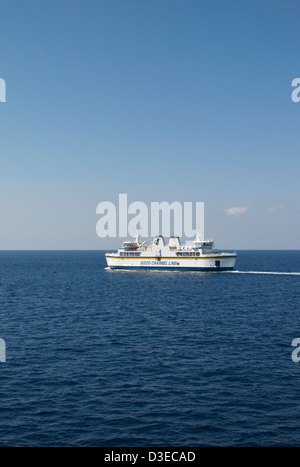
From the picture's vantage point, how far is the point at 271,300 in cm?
8169

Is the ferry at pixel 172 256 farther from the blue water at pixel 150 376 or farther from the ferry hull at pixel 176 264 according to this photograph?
the blue water at pixel 150 376

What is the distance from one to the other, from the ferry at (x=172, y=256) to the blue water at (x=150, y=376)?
2562 inches

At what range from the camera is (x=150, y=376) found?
35.6 m

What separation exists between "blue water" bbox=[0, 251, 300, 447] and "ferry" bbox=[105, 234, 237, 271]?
6508 cm

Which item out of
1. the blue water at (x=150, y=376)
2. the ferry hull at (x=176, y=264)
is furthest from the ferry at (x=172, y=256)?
the blue water at (x=150, y=376)

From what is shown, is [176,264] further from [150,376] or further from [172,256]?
[150,376]

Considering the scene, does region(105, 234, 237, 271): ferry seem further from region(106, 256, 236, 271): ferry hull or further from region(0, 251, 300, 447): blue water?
region(0, 251, 300, 447): blue water

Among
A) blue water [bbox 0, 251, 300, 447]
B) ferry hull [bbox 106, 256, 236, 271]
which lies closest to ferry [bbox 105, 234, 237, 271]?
ferry hull [bbox 106, 256, 236, 271]

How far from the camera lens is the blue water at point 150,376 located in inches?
996

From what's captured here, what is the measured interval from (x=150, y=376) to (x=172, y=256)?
11172 centimetres

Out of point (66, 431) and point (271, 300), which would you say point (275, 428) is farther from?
point (271, 300)

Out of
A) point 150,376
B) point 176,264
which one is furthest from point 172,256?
point 150,376

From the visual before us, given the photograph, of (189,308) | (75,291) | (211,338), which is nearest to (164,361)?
(211,338)
